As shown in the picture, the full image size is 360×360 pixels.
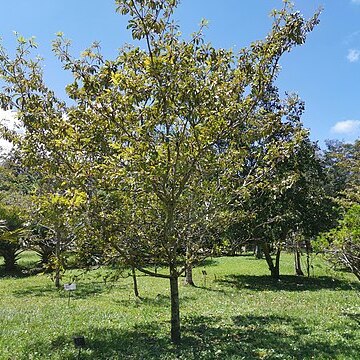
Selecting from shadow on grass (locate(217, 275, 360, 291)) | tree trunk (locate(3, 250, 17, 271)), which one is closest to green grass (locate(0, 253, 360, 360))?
shadow on grass (locate(217, 275, 360, 291))

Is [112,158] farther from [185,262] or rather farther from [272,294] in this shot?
[272,294]

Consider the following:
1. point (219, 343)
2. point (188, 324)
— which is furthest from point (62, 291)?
point (219, 343)

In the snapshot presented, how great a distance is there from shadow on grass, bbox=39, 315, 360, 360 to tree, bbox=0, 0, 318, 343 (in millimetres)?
746

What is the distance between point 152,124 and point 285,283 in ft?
56.1

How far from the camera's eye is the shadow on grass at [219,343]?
6789mm

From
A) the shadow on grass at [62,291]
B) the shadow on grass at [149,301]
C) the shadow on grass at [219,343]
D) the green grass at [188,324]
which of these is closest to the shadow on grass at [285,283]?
the green grass at [188,324]

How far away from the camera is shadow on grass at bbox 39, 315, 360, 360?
6789 millimetres

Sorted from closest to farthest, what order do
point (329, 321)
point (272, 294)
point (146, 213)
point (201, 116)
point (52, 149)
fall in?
point (201, 116) → point (52, 149) → point (146, 213) → point (329, 321) → point (272, 294)

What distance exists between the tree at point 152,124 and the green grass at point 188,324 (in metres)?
1.15

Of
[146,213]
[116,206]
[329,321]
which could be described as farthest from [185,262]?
[329,321]

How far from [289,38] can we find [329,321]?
6.81 metres

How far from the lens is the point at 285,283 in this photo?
2122 centimetres

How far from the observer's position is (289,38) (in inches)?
273

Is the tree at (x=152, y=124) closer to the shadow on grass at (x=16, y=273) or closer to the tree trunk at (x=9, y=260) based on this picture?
the shadow on grass at (x=16, y=273)
